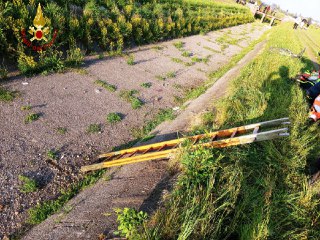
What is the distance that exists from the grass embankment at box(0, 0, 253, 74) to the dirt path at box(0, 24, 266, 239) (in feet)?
2.20

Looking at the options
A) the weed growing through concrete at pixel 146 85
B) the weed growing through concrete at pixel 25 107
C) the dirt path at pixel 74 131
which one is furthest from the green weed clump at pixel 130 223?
the weed growing through concrete at pixel 146 85

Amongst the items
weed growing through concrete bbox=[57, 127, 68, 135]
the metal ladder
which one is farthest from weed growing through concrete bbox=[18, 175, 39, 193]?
weed growing through concrete bbox=[57, 127, 68, 135]

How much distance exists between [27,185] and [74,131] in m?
1.65

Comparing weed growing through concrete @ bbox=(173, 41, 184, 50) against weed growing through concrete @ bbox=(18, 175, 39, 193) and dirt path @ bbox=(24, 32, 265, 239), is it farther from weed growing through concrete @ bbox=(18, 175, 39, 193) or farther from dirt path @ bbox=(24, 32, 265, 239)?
weed growing through concrete @ bbox=(18, 175, 39, 193)

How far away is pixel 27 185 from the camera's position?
3848mm

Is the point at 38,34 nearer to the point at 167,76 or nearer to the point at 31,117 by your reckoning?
the point at 31,117

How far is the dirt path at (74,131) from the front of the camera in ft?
12.0

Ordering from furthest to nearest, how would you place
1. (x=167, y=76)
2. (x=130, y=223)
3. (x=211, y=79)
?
(x=211, y=79) < (x=167, y=76) < (x=130, y=223)

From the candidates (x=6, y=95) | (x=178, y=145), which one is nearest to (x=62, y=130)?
(x=6, y=95)

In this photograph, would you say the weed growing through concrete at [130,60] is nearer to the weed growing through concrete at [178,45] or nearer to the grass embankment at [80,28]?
the grass embankment at [80,28]

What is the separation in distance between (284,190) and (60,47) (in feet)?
25.6

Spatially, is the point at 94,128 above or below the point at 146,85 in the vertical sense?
below

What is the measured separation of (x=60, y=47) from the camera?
26.5 ft

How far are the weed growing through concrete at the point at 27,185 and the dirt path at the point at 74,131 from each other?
6 cm
